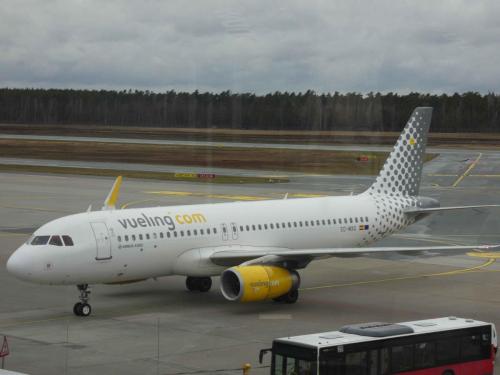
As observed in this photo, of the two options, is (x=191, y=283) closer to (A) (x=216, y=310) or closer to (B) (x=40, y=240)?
(A) (x=216, y=310)

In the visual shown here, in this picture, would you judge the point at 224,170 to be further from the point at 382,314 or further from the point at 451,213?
the point at 382,314

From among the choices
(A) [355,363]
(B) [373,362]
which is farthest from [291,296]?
(A) [355,363]

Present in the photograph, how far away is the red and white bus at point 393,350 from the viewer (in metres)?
21.5

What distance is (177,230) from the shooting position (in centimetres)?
3516

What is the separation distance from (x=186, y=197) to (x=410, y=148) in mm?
32655

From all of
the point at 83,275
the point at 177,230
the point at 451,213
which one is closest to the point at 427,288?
the point at 177,230

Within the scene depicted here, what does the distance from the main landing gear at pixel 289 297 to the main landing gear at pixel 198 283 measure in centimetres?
346

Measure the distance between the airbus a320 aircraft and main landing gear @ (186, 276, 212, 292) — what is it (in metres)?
0.04

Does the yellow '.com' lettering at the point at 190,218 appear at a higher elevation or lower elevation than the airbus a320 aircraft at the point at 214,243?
higher

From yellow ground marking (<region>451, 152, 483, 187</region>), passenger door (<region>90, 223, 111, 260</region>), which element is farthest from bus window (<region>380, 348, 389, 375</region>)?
yellow ground marking (<region>451, 152, 483, 187</region>)

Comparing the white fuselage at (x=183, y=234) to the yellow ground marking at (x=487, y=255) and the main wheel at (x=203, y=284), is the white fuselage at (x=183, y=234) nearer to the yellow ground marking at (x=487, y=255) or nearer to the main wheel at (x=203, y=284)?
the main wheel at (x=203, y=284)

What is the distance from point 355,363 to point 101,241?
13461 mm

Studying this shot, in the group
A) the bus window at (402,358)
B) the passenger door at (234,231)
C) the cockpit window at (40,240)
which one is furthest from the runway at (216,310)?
the bus window at (402,358)

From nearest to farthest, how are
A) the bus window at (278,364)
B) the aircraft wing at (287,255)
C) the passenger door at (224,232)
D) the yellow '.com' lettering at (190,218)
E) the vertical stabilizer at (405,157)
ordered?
the bus window at (278,364) → the aircraft wing at (287,255) → the yellow '.com' lettering at (190,218) → the passenger door at (224,232) → the vertical stabilizer at (405,157)
